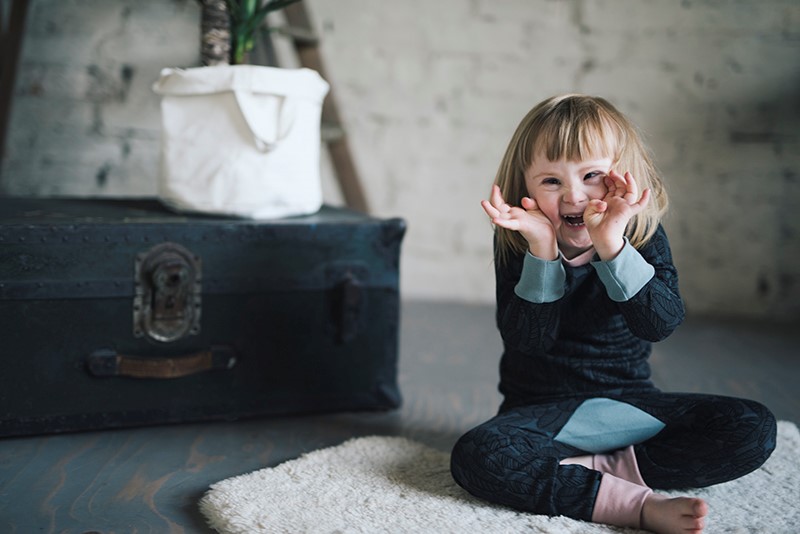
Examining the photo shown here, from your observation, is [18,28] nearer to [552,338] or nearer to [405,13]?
[405,13]

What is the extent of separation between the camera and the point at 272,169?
1.78m

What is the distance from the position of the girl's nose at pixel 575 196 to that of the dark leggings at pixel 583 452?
35 cm

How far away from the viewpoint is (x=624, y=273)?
4.23 ft

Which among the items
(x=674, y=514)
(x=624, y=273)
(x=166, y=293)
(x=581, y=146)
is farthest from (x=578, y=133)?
(x=166, y=293)

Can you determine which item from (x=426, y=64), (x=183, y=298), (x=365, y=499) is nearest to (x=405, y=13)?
(x=426, y=64)

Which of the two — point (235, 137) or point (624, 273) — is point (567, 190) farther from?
point (235, 137)

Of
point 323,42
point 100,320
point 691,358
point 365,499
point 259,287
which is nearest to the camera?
point 365,499

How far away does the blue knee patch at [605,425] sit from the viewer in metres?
1.41

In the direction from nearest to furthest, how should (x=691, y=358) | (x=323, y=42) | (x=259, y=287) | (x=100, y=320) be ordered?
(x=100, y=320) → (x=259, y=287) → (x=691, y=358) → (x=323, y=42)

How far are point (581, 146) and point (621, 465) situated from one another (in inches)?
21.7

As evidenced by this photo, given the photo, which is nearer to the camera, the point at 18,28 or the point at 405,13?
the point at 18,28

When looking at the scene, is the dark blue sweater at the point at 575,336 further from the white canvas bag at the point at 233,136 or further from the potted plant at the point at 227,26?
the potted plant at the point at 227,26

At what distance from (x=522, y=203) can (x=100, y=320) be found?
2.84ft

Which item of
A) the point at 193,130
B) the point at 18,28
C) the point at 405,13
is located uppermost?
the point at 405,13
